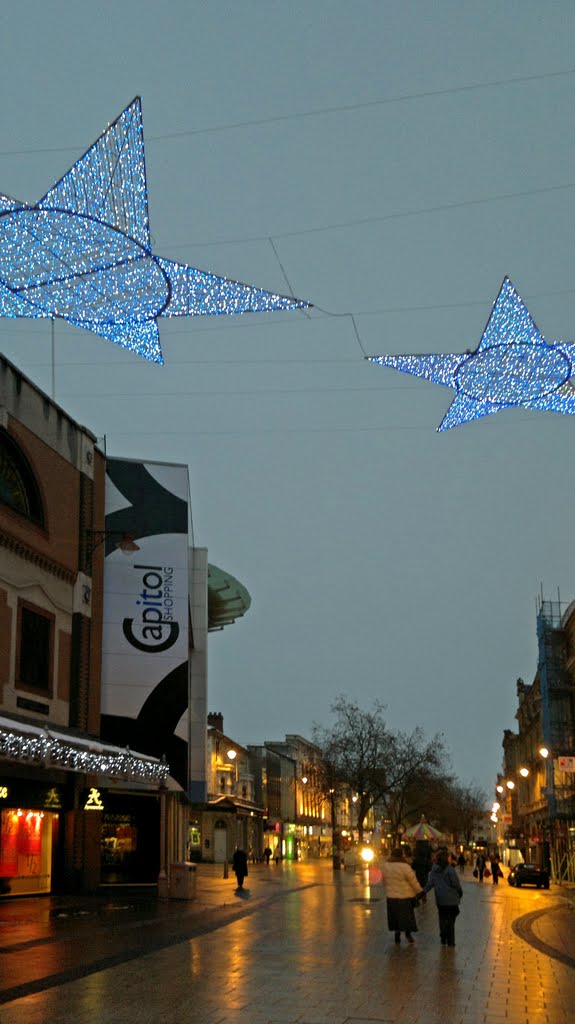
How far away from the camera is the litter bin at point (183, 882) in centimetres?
2886

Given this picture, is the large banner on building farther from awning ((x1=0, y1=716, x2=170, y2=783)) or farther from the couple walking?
the couple walking

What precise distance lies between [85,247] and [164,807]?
21358 millimetres

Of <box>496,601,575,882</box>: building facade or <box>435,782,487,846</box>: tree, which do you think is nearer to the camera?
<box>496,601,575,882</box>: building facade

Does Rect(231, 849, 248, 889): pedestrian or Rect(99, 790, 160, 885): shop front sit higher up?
Rect(99, 790, 160, 885): shop front

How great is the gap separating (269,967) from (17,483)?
15819 mm

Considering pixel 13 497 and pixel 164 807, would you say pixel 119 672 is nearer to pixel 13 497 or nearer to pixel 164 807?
pixel 164 807

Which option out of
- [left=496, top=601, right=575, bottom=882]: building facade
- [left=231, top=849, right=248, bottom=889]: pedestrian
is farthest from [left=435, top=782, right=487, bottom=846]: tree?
[left=231, top=849, right=248, bottom=889]: pedestrian

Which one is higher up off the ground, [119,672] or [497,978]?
[119,672]

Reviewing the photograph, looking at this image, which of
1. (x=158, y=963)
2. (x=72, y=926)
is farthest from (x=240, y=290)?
(x=72, y=926)

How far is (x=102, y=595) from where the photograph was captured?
31766mm

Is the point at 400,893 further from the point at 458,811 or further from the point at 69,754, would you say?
the point at 458,811

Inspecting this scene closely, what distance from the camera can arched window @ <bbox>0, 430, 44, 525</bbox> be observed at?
2638cm

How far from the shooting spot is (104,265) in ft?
45.4

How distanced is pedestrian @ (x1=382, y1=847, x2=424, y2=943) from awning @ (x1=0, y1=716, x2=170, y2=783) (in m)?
6.30
